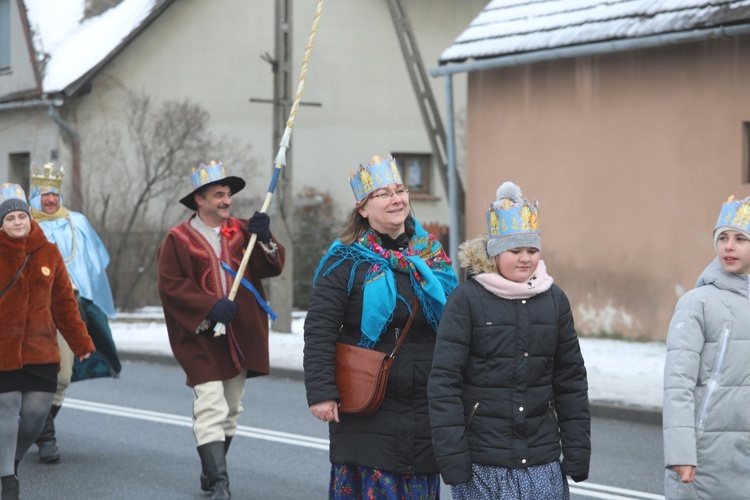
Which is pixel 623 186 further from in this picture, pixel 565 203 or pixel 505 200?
pixel 505 200

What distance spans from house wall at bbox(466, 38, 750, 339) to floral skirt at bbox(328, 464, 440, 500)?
33.5 ft

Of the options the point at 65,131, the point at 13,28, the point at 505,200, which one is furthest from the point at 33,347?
the point at 13,28

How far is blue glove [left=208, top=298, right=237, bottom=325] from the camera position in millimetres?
7230

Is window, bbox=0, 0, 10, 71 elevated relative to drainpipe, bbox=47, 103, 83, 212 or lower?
elevated

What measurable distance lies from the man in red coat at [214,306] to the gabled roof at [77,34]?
1690 centimetres

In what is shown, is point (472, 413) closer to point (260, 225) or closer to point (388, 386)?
point (388, 386)

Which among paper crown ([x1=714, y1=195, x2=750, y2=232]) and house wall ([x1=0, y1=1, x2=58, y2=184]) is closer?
paper crown ([x1=714, y1=195, x2=750, y2=232])

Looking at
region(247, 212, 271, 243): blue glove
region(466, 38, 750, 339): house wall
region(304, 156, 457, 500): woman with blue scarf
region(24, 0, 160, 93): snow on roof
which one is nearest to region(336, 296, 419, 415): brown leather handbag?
region(304, 156, 457, 500): woman with blue scarf

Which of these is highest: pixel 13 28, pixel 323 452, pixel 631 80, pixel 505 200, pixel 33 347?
pixel 13 28

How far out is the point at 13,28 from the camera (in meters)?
25.7

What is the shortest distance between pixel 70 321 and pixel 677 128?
937 centimetres

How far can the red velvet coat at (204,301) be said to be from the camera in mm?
7320

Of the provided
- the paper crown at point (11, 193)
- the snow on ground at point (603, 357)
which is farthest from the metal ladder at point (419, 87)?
the paper crown at point (11, 193)

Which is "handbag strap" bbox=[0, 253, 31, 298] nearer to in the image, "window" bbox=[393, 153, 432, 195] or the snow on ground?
the snow on ground
